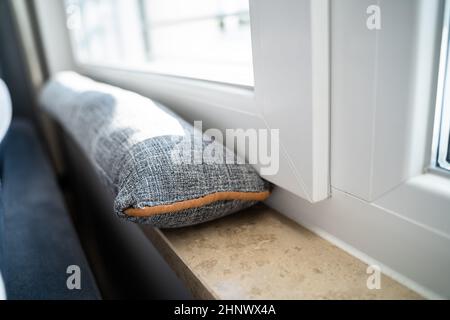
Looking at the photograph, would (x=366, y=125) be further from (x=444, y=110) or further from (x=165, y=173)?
(x=165, y=173)

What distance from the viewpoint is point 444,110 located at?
33 cm

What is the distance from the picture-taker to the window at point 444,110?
31cm

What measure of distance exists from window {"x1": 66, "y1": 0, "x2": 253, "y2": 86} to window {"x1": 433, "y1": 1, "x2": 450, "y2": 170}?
0.23 m

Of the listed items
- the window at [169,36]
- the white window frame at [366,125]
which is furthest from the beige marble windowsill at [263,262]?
the window at [169,36]

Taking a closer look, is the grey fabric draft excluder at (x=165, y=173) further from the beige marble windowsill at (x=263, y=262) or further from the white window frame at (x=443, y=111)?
the white window frame at (x=443, y=111)

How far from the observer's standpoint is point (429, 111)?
324mm

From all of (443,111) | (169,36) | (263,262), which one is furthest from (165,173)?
(169,36)

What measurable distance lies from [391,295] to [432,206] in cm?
9

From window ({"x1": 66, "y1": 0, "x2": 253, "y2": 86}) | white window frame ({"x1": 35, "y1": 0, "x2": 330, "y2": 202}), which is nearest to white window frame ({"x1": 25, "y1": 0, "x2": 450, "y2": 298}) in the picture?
white window frame ({"x1": 35, "y1": 0, "x2": 330, "y2": 202})

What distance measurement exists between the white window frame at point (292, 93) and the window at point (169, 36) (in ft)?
0.16

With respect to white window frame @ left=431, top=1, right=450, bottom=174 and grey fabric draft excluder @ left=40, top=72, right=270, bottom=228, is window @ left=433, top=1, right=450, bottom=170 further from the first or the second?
grey fabric draft excluder @ left=40, top=72, right=270, bottom=228

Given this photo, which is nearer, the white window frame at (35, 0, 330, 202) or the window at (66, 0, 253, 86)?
the white window frame at (35, 0, 330, 202)

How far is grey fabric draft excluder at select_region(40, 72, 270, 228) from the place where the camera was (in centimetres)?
40
